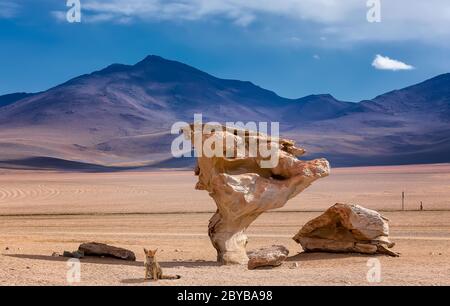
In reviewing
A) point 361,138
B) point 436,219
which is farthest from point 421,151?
point 436,219

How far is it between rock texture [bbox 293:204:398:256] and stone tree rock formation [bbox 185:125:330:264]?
1.28 m

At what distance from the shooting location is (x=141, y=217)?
2977cm

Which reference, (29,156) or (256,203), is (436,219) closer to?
(256,203)

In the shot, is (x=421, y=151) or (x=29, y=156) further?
(x=421, y=151)

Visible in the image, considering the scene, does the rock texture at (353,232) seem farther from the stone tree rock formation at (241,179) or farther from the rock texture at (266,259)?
the rock texture at (266,259)

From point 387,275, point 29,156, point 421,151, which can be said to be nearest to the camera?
point 387,275

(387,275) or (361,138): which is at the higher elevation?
(361,138)

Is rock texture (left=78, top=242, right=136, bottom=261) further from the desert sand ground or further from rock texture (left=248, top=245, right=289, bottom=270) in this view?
rock texture (left=248, top=245, right=289, bottom=270)

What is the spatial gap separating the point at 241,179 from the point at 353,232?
328cm

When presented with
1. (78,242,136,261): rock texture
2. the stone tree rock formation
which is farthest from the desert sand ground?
the stone tree rock formation

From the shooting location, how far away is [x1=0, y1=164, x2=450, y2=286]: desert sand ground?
11461 millimetres

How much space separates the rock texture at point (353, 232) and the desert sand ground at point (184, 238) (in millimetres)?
392

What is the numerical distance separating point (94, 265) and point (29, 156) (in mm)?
117275

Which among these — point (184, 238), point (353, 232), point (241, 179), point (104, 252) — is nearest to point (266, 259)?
point (241, 179)
